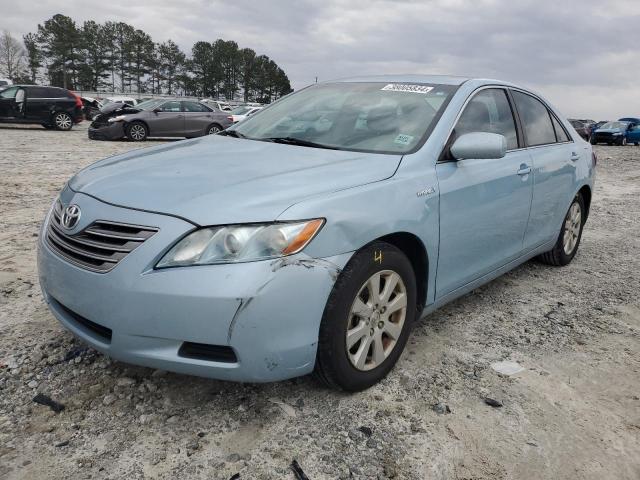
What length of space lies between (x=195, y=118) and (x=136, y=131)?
1765 millimetres

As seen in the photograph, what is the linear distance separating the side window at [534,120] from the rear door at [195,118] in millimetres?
12980

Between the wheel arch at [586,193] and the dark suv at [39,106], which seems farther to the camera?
the dark suv at [39,106]

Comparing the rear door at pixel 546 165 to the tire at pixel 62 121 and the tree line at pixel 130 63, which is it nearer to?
the tire at pixel 62 121

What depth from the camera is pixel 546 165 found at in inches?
154

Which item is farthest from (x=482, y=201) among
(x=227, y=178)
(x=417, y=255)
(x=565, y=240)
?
(x=565, y=240)

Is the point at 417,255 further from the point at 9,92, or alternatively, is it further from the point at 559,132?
the point at 9,92

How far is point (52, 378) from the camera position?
256cm

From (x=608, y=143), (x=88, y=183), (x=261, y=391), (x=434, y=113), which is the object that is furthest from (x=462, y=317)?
(x=608, y=143)

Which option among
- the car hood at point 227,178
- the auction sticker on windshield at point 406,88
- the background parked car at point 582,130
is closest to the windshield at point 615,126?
the background parked car at point 582,130

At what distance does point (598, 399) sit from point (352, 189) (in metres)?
1.61

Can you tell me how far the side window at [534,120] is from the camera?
3.91 meters

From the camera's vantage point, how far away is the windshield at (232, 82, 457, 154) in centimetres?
292

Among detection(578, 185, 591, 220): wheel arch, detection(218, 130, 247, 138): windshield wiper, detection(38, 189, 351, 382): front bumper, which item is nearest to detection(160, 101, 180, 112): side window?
detection(218, 130, 247, 138): windshield wiper

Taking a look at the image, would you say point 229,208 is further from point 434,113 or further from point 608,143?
point 608,143
